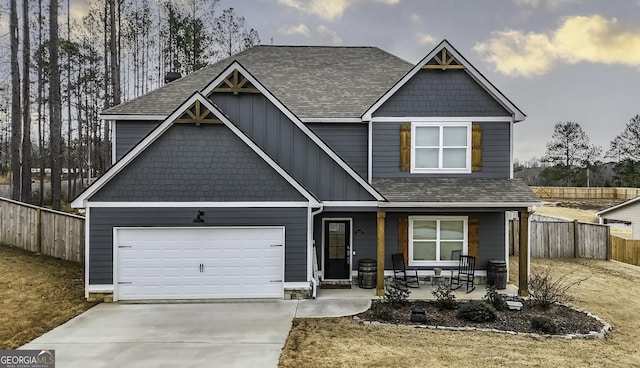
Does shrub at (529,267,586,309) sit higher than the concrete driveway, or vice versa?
shrub at (529,267,586,309)

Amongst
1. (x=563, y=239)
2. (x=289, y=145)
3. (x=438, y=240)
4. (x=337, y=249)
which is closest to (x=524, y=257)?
(x=438, y=240)

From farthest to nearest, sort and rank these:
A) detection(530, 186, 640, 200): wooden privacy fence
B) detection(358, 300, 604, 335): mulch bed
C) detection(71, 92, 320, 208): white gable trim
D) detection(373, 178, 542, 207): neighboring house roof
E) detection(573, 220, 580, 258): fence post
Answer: detection(530, 186, 640, 200): wooden privacy fence < detection(573, 220, 580, 258): fence post < detection(373, 178, 542, 207): neighboring house roof < detection(71, 92, 320, 208): white gable trim < detection(358, 300, 604, 335): mulch bed

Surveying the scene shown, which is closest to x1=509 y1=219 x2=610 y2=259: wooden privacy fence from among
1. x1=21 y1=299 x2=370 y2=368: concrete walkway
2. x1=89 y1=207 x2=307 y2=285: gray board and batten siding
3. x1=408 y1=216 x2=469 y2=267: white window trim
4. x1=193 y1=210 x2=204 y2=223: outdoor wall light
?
x1=408 y1=216 x2=469 y2=267: white window trim

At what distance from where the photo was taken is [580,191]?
5234 centimetres

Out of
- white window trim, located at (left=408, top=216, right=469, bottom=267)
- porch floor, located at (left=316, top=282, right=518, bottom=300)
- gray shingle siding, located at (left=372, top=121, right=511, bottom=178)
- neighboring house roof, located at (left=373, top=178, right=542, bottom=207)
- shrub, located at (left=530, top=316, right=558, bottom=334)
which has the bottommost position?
porch floor, located at (left=316, top=282, right=518, bottom=300)

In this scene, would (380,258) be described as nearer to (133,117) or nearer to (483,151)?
(483,151)

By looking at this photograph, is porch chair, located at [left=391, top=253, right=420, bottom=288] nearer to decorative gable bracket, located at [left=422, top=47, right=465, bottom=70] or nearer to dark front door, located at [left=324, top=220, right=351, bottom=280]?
dark front door, located at [left=324, top=220, right=351, bottom=280]

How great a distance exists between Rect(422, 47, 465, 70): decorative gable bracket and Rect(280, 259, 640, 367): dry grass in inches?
307

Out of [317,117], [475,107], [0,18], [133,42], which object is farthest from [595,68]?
[0,18]

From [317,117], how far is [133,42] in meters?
22.4

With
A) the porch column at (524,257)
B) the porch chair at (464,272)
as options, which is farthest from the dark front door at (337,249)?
the porch column at (524,257)

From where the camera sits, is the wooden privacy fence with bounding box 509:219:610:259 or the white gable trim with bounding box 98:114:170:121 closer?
the white gable trim with bounding box 98:114:170:121

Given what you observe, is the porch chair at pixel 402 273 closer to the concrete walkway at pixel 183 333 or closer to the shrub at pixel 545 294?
the concrete walkway at pixel 183 333

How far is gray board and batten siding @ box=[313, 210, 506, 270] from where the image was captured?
40.8 feet
